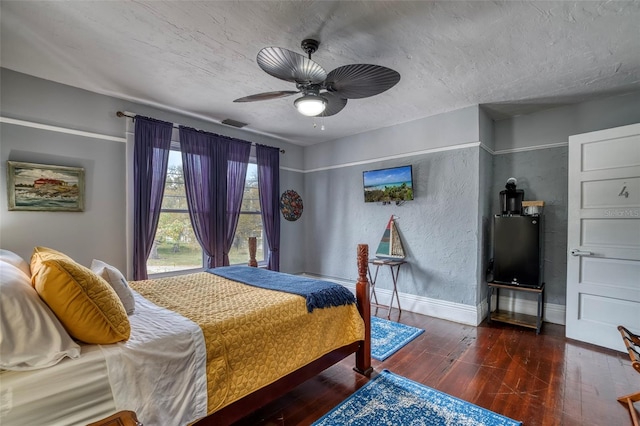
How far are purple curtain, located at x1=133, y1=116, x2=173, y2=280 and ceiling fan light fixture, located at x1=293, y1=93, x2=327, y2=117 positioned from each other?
2.22 m

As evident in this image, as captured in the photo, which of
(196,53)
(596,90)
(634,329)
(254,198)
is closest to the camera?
(196,53)

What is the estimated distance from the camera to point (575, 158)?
3156 mm

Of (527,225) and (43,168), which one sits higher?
(43,168)

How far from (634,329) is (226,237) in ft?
15.3

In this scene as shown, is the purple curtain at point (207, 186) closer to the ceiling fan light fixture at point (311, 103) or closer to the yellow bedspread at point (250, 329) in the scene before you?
the yellow bedspread at point (250, 329)

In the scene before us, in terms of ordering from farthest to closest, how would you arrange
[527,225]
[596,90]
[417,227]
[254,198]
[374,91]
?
[254,198], [417,227], [527,225], [596,90], [374,91]

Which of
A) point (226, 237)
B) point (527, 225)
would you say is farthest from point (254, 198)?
point (527, 225)

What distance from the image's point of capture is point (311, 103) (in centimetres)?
217

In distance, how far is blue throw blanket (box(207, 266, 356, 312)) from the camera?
2.12m

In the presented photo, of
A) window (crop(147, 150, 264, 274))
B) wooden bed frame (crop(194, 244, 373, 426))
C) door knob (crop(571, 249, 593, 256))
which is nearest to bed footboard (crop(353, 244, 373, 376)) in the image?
wooden bed frame (crop(194, 244, 373, 426))

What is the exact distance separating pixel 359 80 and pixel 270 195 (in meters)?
3.06

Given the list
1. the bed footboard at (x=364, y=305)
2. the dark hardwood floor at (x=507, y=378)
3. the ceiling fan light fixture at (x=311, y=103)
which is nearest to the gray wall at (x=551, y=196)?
the dark hardwood floor at (x=507, y=378)

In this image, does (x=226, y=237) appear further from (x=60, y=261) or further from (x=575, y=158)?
(x=575, y=158)

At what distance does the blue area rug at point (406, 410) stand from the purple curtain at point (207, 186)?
8.68 ft
